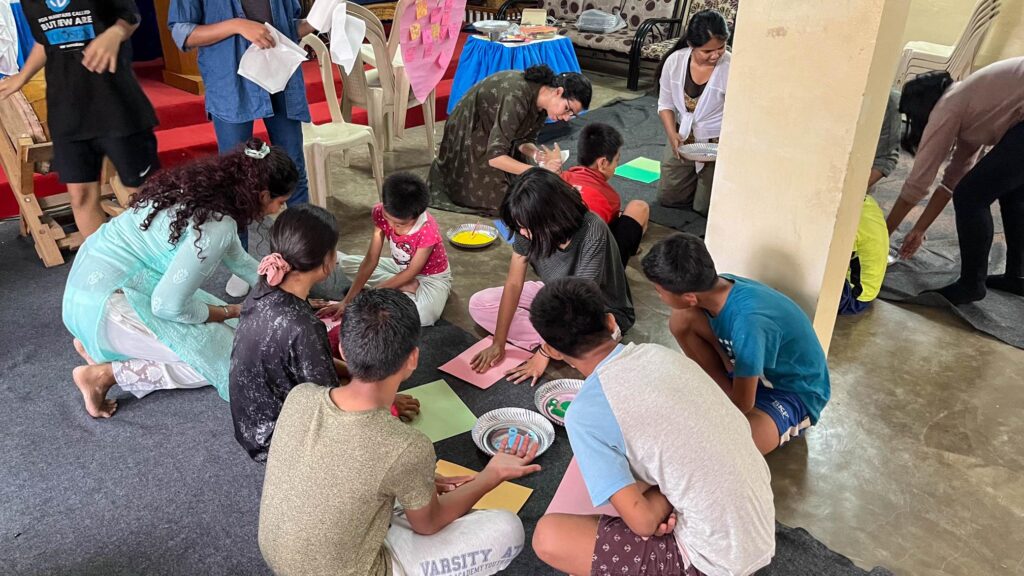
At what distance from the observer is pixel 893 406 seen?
2475mm

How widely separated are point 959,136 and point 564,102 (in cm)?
174

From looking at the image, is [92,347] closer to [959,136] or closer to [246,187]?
[246,187]

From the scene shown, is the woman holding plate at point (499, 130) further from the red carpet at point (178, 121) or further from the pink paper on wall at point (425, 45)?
the red carpet at point (178, 121)

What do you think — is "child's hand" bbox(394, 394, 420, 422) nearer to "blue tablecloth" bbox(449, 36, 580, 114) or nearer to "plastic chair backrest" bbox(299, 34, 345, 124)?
"plastic chair backrest" bbox(299, 34, 345, 124)

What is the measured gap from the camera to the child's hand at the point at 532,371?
253 cm

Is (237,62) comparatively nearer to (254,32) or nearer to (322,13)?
(254,32)

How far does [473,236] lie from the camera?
12.0ft

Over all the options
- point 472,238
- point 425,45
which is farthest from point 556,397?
point 425,45

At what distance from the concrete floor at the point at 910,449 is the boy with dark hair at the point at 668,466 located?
71cm

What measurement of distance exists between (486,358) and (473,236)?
1.19 m

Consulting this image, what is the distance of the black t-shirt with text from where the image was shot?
9.18ft

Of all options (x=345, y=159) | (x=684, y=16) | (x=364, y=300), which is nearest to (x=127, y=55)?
(x=345, y=159)


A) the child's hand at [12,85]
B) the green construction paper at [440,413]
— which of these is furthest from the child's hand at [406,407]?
the child's hand at [12,85]

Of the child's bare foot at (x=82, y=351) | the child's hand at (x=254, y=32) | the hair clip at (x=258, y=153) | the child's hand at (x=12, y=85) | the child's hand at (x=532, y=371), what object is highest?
the child's hand at (x=254, y=32)
